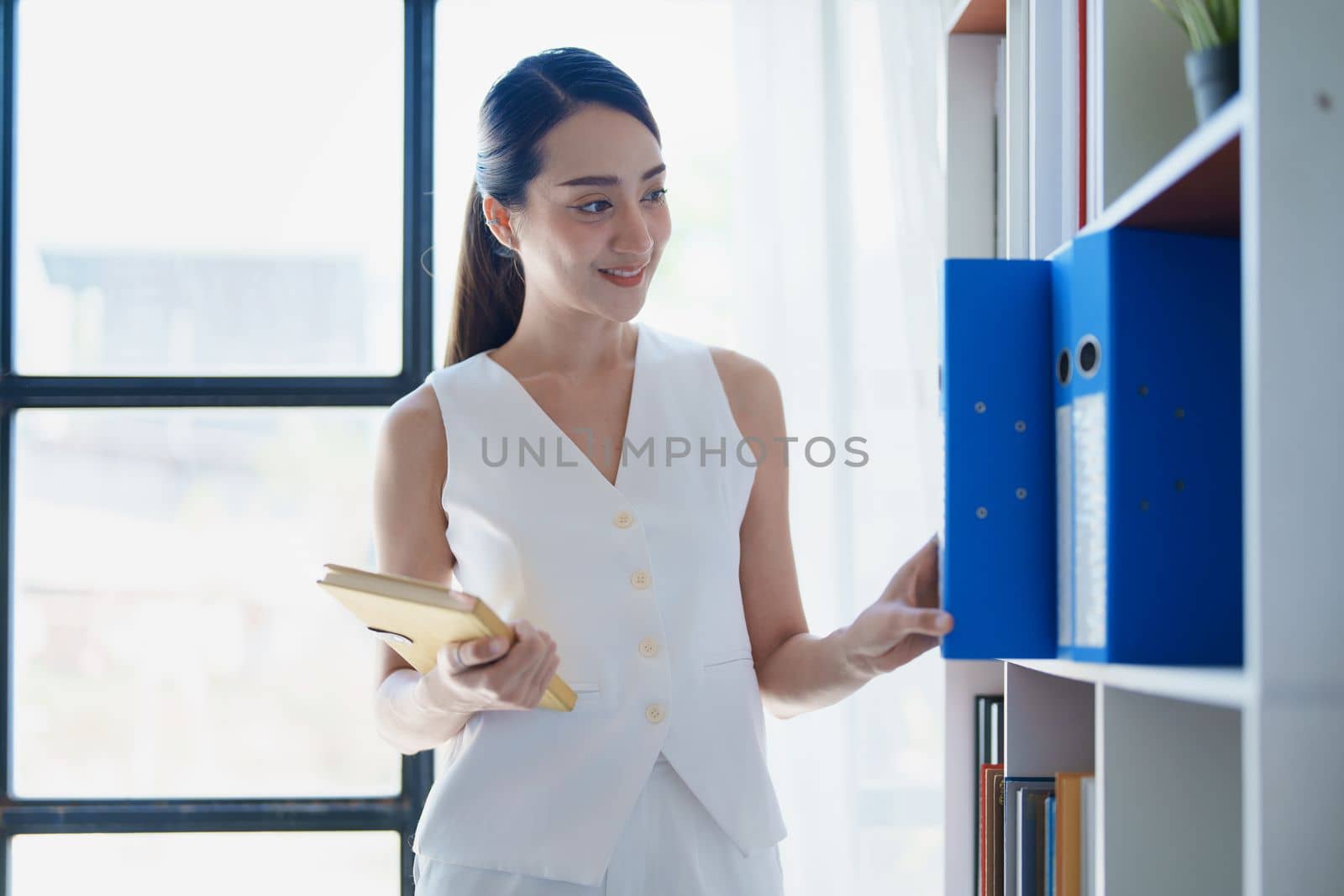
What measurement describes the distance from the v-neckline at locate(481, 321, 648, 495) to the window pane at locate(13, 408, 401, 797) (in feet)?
3.01

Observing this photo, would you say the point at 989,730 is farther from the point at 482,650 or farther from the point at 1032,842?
the point at 482,650

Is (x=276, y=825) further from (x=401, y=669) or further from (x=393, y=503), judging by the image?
(x=393, y=503)

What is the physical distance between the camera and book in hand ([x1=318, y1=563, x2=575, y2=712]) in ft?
3.17

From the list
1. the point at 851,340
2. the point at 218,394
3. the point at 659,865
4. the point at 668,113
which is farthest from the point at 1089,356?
the point at 218,394

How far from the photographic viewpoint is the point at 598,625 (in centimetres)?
125

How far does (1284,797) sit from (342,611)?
1.86 metres

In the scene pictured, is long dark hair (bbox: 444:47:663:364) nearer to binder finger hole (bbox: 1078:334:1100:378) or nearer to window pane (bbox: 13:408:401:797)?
binder finger hole (bbox: 1078:334:1100:378)

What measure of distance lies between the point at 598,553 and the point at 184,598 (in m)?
1.29

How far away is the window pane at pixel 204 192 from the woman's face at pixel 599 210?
0.98m

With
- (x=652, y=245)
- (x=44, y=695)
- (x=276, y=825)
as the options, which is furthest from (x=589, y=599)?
(x=44, y=695)

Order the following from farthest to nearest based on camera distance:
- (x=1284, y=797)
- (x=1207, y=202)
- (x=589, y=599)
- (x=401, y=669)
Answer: (x=401, y=669), (x=589, y=599), (x=1207, y=202), (x=1284, y=797)

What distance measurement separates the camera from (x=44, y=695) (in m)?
2.22

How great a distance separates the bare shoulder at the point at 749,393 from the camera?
4.67 ft

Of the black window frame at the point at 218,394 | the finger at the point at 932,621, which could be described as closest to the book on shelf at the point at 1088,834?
the finger at the point at 932,621
